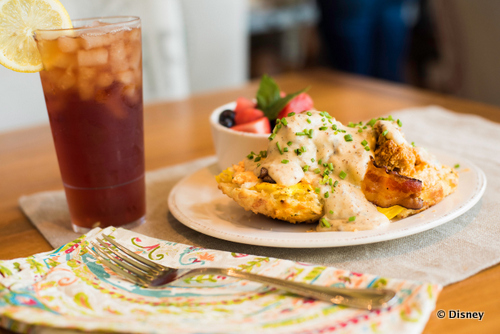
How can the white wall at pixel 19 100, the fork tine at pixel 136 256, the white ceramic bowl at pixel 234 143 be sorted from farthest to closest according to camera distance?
the white wall at pixel 19 100, the white ceramic bowl at pixel 234 143, the fork tine at pixel 136 256

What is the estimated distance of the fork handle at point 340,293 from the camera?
0.82m

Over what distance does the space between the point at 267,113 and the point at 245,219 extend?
0.56 meters

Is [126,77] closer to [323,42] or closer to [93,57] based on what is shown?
[93,57]

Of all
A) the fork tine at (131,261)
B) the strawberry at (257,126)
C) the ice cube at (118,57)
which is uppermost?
the ice cube at (118,57)

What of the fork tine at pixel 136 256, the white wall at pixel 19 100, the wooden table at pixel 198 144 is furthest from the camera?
the white wall at pixel 19 100

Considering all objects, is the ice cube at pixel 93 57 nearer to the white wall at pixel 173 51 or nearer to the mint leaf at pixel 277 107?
the mint leaf at pixel 277 107

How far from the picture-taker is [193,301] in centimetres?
88

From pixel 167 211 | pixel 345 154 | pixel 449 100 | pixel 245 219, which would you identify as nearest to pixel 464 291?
pixel 345 154

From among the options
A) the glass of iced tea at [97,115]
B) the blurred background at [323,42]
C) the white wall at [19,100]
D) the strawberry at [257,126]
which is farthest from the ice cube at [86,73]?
the white wall at [19,100]

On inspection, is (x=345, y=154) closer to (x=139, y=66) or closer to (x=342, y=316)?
(x=342, y=316)

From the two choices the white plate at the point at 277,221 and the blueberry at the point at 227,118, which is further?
the blueberry at the point at 227,118

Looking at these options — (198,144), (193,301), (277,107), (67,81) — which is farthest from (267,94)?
(193,301)

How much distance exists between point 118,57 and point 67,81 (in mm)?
138

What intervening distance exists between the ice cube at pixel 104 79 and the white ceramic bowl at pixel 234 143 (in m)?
0.43
